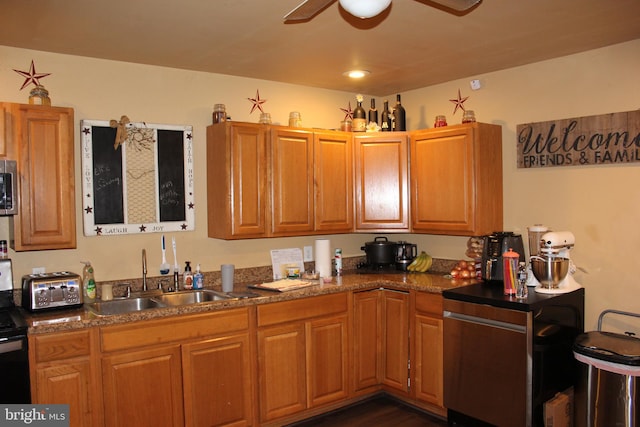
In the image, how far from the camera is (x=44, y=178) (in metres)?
2.85

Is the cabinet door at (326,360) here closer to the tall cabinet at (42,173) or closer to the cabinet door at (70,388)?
the cabinet door at (70,388)

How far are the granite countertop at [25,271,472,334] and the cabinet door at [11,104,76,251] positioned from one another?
1.48ft

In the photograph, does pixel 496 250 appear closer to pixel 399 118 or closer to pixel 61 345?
pixel 399 118

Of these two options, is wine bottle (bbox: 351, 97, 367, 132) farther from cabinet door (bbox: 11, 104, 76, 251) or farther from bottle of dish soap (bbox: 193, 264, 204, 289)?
cabinet door (bbox: 11, 104, 76, 251)

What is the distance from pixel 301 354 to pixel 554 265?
178cm

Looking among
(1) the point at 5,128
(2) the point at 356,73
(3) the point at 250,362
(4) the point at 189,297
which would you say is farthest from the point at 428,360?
(1) the point at 5,128

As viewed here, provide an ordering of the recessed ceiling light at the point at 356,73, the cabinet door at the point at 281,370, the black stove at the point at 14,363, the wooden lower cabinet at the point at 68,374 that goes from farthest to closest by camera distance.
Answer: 1. the recessed ceiling light at the point at 356,73
2. the cabinet door at the point at 281,370
3. the wooden lower cabinet at the point at 68,374
4. the black stove at the point at 14,363

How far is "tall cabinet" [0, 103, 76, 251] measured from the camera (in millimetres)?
2775

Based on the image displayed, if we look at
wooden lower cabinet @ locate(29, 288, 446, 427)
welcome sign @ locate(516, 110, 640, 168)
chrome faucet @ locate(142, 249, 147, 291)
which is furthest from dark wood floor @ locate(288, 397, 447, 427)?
welcome sign @ locate(516, 110, 640, 168)

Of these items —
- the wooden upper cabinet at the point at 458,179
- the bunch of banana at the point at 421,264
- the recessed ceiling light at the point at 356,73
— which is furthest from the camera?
the bunch of banana at the point at 421,264

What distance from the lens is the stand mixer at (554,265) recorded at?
3174mm

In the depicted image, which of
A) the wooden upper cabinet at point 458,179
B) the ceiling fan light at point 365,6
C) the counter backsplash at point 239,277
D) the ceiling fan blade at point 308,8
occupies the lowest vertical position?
the counter backsplash at point 239,277

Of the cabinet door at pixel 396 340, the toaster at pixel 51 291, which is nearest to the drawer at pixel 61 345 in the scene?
the toaster at pixel 51 291

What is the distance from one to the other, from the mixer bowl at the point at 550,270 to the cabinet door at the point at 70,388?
2.77m
